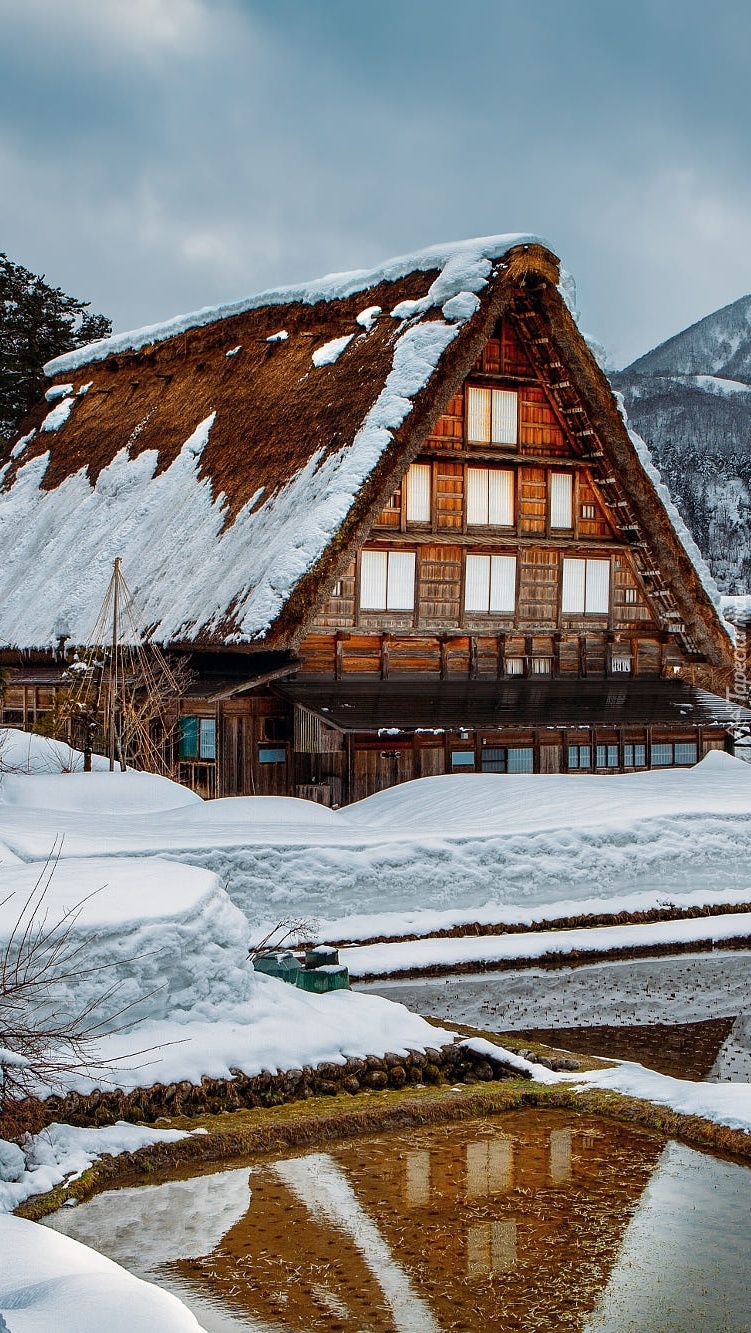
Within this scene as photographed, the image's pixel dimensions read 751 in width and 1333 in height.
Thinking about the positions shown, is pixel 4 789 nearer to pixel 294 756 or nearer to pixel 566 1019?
pixel 294 756

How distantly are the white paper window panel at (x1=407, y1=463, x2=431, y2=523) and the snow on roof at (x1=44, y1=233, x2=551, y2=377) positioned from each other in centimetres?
286

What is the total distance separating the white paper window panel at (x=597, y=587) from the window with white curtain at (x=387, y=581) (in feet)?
12.8

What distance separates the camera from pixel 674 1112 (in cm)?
1059

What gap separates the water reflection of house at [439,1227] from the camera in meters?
7.39

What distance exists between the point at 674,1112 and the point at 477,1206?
245 cm

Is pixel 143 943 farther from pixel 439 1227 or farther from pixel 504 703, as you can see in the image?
pixel 504 703

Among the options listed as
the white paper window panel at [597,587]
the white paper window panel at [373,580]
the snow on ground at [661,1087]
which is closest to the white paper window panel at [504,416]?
the white paper window panel at [597,587]

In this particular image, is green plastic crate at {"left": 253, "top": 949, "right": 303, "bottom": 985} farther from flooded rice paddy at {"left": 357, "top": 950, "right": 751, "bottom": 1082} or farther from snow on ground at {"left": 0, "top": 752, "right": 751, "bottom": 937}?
snow on ground at {"left": 0, "top": 752, "right": 751, "bottom": 937}

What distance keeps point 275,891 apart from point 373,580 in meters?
7.91

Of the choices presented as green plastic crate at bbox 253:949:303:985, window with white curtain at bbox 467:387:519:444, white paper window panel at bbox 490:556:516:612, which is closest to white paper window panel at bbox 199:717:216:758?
white paper window panel at bbox 490:556:516:612

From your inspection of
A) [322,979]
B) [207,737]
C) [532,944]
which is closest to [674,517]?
[207,737]

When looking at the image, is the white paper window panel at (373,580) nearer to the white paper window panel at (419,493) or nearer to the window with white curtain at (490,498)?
the white paper window panel at (419,493)

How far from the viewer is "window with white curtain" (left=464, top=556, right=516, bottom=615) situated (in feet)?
81.5

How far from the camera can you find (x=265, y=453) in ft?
80.7
